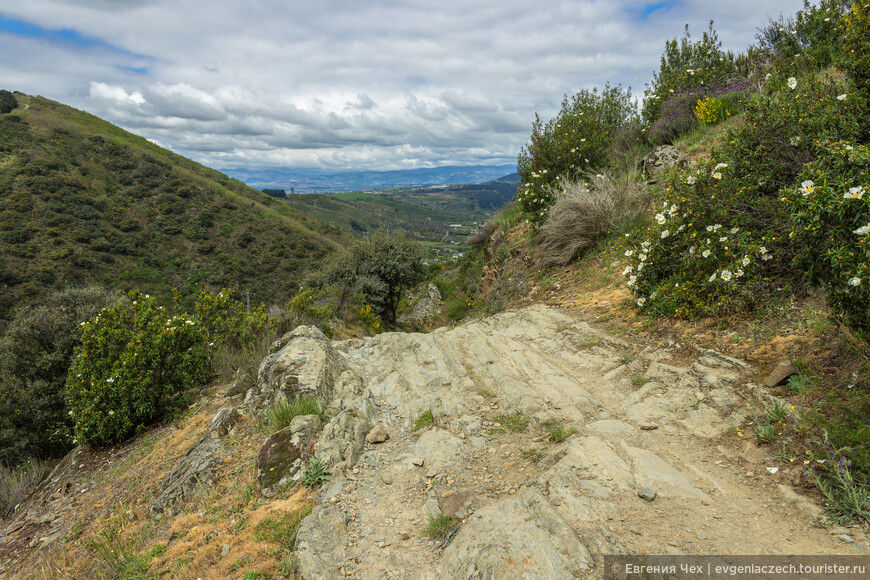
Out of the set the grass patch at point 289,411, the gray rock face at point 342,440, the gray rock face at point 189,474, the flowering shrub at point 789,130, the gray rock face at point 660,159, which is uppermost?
the gray rock face at point 660,159

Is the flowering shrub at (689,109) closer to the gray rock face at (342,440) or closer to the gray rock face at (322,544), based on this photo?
the gray rock face at (342,440)

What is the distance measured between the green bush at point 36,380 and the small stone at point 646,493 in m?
14.6

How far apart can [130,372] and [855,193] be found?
986 cm

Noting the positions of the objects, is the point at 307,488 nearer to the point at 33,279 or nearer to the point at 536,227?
the point at 536,227

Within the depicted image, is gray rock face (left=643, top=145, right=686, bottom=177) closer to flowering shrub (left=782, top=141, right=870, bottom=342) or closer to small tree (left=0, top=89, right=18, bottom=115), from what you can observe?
flowering shrub (left=782, top=141, right=870, bottom=342)

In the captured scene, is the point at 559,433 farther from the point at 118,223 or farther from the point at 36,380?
the point at 118,223

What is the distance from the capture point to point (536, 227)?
11.2 meters

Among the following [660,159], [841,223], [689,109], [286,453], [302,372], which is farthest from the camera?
[689,109]

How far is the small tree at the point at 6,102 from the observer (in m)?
59.4

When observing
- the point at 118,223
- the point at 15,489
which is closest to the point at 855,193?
the point at 15,489

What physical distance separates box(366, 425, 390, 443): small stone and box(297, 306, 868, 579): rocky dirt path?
0.07 m

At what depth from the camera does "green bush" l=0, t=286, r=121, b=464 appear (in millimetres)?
11594

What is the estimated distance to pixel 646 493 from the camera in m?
3.06

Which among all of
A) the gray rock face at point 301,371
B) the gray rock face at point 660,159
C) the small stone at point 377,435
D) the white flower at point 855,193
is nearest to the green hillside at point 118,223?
the gray rock face at point 301,371
